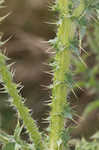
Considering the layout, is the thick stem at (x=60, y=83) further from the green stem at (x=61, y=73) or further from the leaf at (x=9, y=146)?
the leaf at (x=9, y=146)

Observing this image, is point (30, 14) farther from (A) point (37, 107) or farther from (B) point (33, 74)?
(A) point (37, 107)

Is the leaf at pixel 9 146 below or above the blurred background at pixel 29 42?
above

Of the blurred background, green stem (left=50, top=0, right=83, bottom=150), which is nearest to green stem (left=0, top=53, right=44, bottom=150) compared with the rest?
green stem (left=50, top=0, right=83, bottom=150)

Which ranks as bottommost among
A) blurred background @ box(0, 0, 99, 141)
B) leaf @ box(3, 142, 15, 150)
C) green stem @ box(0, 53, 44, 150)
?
blurred background @ box(0, 0, 99, 141)

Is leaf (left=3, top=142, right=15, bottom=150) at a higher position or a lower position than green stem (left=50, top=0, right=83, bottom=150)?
lower

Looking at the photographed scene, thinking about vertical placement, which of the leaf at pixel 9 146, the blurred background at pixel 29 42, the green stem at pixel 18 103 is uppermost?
the green stem at pixel 18 103

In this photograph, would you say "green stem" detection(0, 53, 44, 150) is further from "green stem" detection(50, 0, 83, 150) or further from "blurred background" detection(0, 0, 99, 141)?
"blurred background" detection(0, 0, 99, 141)

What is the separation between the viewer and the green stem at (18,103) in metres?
1.63

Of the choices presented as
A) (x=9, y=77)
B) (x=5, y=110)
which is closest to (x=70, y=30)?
(x=9, y=77)

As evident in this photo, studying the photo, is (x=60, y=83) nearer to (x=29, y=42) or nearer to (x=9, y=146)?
(x=9, y=146)

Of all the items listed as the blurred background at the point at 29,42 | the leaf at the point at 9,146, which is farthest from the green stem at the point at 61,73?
the blurred background at the point at 29,42

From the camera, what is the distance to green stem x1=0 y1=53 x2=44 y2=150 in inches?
64.0

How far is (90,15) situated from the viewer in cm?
160

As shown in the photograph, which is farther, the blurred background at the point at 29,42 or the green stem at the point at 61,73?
the blurred background at the point at 29,42
